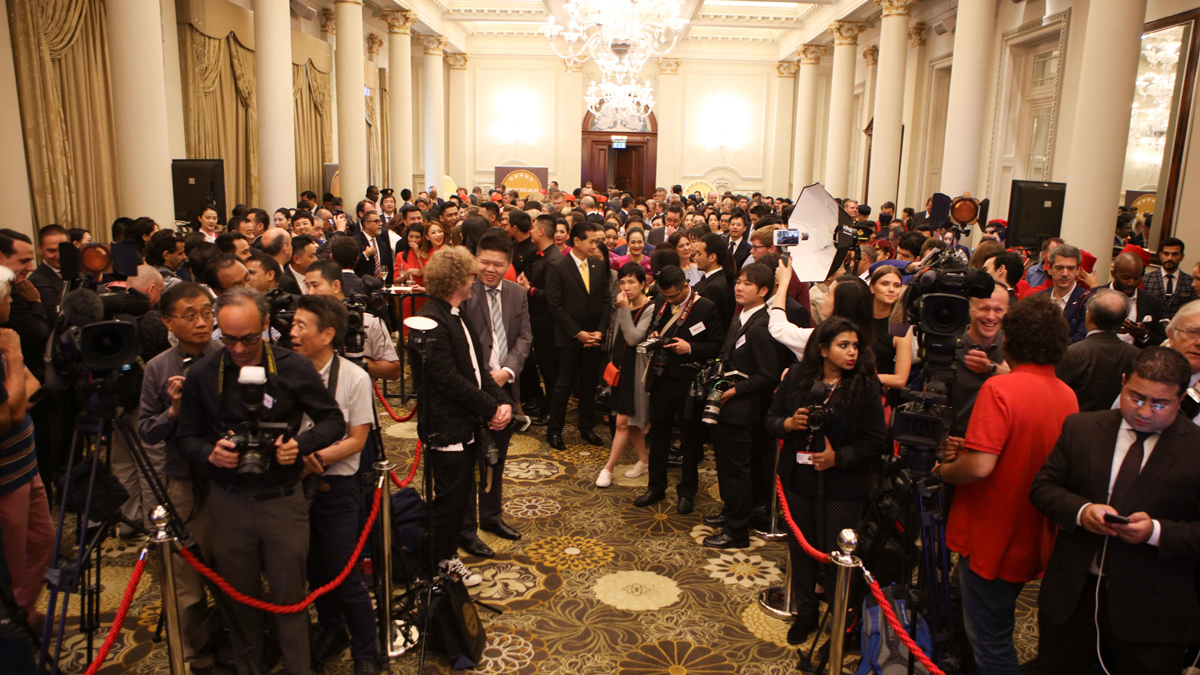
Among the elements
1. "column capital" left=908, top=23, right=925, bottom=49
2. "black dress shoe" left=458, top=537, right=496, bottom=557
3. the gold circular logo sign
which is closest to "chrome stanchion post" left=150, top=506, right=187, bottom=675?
"black dress shoe" left=458, top=537, right=496, bottom=557

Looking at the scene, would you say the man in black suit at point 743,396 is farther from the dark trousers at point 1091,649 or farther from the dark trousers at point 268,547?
the dark trousers at point 268,547

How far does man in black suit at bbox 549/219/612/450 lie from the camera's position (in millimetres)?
6188

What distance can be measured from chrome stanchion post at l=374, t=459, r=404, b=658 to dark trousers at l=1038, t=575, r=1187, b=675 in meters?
2.52

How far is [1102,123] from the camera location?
288 inches

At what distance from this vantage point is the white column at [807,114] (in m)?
Result: 20.3

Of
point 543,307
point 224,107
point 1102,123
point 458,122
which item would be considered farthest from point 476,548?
point 458,122

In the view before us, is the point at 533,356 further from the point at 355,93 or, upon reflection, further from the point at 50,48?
the point at 355,93

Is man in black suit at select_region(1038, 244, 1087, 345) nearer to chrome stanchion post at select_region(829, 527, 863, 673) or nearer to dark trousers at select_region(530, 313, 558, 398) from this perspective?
chrome stanchion post at select_region(829, 527, 863, 673)

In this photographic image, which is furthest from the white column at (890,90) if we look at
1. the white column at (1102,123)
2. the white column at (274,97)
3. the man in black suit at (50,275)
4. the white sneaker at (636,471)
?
the man in black suit at (50,275)

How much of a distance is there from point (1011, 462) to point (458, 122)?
75.8ft

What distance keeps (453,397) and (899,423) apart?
80.0 inches

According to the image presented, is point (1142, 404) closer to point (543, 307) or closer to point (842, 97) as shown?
point (543, 307)

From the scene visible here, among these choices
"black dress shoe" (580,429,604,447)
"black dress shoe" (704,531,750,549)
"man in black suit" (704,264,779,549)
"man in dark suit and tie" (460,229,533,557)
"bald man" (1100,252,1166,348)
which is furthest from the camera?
"black dress shoe" (580,429,604,447)

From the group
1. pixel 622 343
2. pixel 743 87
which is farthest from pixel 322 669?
pixel 743 87
